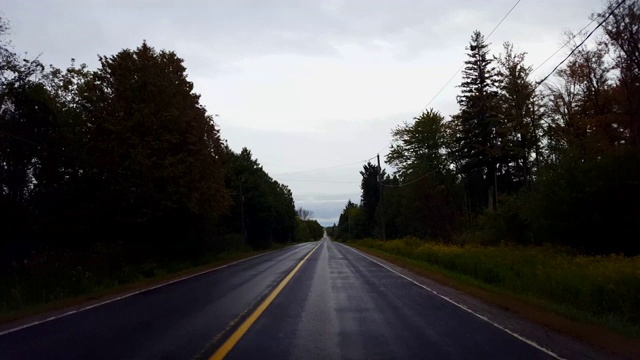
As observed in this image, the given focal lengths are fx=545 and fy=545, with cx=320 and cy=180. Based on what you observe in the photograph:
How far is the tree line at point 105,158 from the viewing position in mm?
27078

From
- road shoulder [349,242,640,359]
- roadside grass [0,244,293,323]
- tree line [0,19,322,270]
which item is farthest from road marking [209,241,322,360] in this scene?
tree line [0,19,322,270]

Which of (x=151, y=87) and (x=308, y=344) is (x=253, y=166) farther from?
(x=308, y=344)

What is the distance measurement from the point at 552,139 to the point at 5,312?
3622 cm

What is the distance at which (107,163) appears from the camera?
28.8 m

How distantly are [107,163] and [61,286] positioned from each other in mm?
11947

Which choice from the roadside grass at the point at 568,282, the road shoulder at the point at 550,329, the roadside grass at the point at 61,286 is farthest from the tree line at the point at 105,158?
the road shoulder at the point at 550,329

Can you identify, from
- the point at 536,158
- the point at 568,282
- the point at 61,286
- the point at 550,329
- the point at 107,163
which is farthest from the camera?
the point at 536,158

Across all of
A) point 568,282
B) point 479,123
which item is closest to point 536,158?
point 479,123

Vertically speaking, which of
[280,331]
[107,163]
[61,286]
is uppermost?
[107,163]

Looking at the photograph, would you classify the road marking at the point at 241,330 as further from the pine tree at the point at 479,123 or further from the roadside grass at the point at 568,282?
the pine tree at the point at 479,123

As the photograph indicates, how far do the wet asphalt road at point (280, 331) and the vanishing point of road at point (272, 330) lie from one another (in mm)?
16

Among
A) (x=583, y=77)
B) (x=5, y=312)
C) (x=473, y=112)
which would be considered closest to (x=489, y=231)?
(x=583, y=77)

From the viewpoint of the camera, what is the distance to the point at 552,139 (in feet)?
129

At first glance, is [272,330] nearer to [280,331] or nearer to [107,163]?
[280,331]
